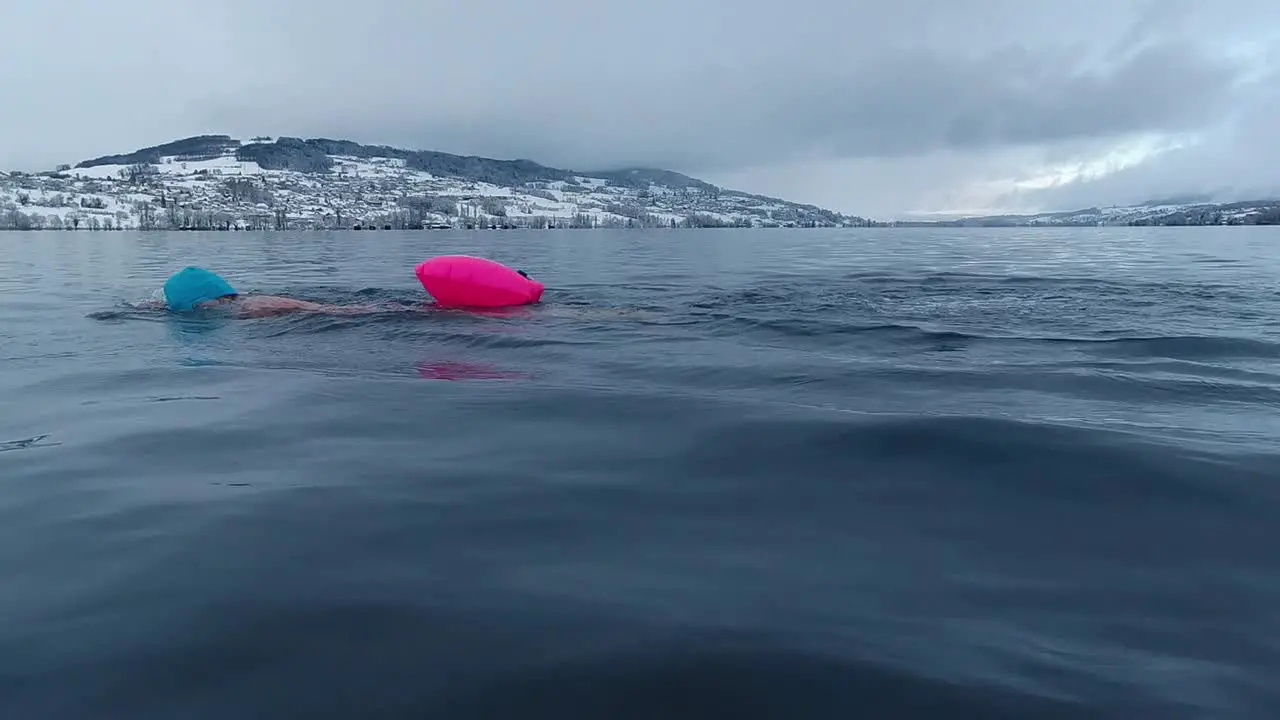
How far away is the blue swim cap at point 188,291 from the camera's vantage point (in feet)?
54.2

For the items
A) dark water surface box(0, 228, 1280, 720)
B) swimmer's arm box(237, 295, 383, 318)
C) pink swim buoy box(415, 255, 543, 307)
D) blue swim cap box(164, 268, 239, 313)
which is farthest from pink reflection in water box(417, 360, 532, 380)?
blue swim cap box(164, 268, 239, 313)

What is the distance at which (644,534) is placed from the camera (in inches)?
205

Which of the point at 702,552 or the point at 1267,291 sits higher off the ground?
the point at 1267,291

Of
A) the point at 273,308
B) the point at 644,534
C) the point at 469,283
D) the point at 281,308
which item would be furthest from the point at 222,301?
the point at 644,534

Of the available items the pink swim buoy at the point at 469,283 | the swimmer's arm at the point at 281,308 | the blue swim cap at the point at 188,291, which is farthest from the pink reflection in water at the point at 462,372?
the blue swim cap at the point at 188,291

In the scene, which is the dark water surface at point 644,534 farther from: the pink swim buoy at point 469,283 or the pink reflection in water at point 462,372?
the pink swim buoy at point 469,283

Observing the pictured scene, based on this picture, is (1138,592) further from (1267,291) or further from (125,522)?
(1267,291)

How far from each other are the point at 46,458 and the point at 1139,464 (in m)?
9.72

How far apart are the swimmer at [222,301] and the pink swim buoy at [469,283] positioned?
1408 mm

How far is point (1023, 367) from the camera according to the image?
10492 mm

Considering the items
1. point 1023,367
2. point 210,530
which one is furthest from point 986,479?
point 210,530

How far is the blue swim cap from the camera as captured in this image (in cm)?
1652

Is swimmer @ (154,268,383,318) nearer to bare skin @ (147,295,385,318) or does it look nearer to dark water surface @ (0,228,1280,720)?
bare skin @ (147,295,385,318)

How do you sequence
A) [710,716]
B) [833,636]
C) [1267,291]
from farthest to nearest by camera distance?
[1267,291] → [833,636] → [710,716]
